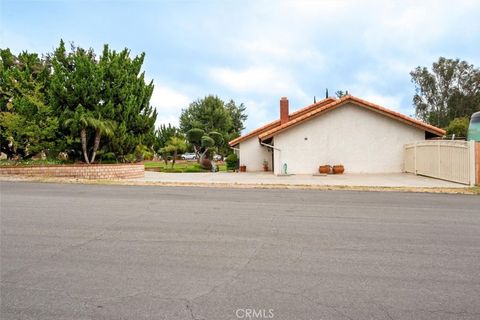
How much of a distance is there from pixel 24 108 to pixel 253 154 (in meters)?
16.6

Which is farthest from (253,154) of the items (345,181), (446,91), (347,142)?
(446,91)

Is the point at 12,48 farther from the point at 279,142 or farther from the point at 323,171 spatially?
the point at 323,171

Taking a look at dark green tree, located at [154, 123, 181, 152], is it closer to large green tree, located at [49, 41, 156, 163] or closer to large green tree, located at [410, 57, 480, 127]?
large green tree, located at [49, 41, 156, 163]

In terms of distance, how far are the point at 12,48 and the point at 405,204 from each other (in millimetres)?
21825

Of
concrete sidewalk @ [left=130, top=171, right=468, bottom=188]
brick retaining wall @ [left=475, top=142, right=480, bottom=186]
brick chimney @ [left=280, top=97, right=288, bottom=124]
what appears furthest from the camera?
brick chimney @ [left=280, top=97, right=288, bottom=124]

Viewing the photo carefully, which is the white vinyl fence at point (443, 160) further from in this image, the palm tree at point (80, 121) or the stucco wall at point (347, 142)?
the palm tree at point (80, 121)

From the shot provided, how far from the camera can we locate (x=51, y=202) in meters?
9.24

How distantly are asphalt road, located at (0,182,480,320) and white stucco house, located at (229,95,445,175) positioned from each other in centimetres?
1315

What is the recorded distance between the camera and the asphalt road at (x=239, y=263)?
3.20 m

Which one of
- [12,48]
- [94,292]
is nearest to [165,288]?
[94,292]

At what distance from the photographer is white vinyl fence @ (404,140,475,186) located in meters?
13.7

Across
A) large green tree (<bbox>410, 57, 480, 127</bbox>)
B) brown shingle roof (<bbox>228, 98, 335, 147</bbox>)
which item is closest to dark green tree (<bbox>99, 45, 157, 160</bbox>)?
brown shingle roof (<bbox>228, 98, 335, 147</bbox>)
